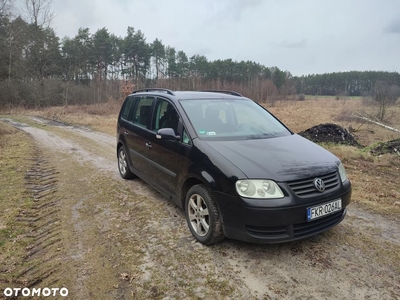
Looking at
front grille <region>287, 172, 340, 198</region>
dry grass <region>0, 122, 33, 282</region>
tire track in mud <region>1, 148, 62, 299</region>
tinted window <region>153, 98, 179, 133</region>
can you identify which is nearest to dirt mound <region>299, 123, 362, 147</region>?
tinted window <region>153, 98, 179, 133</region>

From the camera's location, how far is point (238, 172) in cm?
289

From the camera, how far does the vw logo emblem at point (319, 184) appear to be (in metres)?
2.96

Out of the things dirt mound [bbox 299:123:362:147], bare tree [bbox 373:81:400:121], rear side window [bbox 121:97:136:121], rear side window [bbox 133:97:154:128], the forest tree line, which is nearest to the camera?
rear side window [bbox 133:97:154:128]

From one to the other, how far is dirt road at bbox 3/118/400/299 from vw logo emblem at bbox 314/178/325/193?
75 centimetres

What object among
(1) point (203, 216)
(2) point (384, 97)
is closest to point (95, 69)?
(2) point (384, 97)

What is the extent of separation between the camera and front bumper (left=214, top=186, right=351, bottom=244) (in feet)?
9.11

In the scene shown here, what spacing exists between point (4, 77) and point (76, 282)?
119ft

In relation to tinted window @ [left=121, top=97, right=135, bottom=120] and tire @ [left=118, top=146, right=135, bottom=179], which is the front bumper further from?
tinted window @ [left=121, top=97, right=135, bottom=120]

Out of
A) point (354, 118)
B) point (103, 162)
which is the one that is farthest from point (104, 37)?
point (103, 162)

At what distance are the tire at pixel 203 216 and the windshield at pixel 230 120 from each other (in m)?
0.76

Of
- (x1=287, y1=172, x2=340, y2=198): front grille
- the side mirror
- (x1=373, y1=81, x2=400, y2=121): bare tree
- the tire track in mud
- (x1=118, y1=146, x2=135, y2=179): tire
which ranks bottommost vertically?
the tire track in mud

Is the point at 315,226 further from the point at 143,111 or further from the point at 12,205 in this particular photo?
the point at 12,205

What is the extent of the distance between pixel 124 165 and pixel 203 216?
3.15 metres

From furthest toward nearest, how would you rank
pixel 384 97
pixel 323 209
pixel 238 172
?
pixel 384 97
pixel 323 209
pixel 238 172
